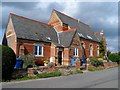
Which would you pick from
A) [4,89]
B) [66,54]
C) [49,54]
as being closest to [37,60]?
[49,54]

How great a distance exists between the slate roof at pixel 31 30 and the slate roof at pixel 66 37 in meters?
1.03

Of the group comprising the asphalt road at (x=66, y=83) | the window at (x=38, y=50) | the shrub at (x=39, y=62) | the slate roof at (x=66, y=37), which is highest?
the slate roof at (x=66, y=37)

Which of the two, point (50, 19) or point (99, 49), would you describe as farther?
point (99, 49)

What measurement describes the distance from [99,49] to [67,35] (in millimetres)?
15408

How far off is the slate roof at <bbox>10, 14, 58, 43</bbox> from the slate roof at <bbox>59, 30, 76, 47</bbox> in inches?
40.5

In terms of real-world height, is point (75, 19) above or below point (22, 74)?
above

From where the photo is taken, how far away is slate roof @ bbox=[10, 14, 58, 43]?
27.6 metres

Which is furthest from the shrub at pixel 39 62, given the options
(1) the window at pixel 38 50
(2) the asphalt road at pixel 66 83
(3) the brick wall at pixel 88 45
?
(2) the asphalt road at pixel 66 83

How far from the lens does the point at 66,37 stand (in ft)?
109

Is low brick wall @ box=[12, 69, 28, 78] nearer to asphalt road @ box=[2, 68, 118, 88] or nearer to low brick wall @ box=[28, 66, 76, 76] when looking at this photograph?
low brick wall @ box=[28, 66, 76, 76]

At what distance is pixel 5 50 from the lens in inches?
599

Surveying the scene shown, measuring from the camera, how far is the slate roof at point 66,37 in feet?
104

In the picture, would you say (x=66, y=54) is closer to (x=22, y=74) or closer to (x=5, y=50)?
(x=22, y=74)

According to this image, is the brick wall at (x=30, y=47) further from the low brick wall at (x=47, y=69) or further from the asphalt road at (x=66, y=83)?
the asphalt road at (x=66, y=83)
